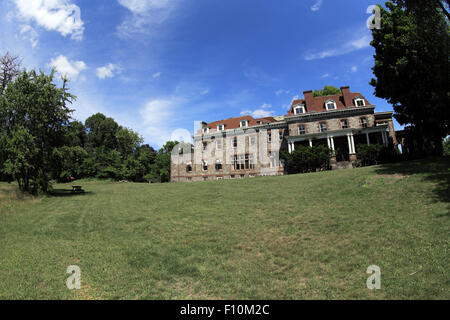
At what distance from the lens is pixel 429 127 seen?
22953mm

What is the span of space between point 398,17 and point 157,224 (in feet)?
84.2

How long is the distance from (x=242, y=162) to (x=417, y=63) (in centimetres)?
2896

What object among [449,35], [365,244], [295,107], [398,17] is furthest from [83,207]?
[295,107]

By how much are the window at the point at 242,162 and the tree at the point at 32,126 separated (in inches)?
1118

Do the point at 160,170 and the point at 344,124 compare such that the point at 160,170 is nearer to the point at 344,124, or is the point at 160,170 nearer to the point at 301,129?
the point at 301,129

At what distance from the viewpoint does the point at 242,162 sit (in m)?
44.2

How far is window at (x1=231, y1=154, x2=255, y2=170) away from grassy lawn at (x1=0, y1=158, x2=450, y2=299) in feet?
98.9

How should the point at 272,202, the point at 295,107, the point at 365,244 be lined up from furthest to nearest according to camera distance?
the point at 295,107 → the point at 272,202 → the point at 365,244

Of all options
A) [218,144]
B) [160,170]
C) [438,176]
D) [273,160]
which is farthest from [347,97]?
[160,170]

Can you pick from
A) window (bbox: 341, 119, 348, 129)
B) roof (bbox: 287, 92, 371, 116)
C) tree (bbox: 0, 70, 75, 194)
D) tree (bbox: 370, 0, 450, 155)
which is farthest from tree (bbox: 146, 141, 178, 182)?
tree (bbox: 370, 0, 450, 155)

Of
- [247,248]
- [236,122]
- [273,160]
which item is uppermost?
[236,122]

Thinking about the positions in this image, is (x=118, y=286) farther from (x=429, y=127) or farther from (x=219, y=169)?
(x=219, y=169)

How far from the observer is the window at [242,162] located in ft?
143

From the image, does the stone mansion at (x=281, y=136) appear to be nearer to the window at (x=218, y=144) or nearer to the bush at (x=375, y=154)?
the window at (x=218, y=144)
